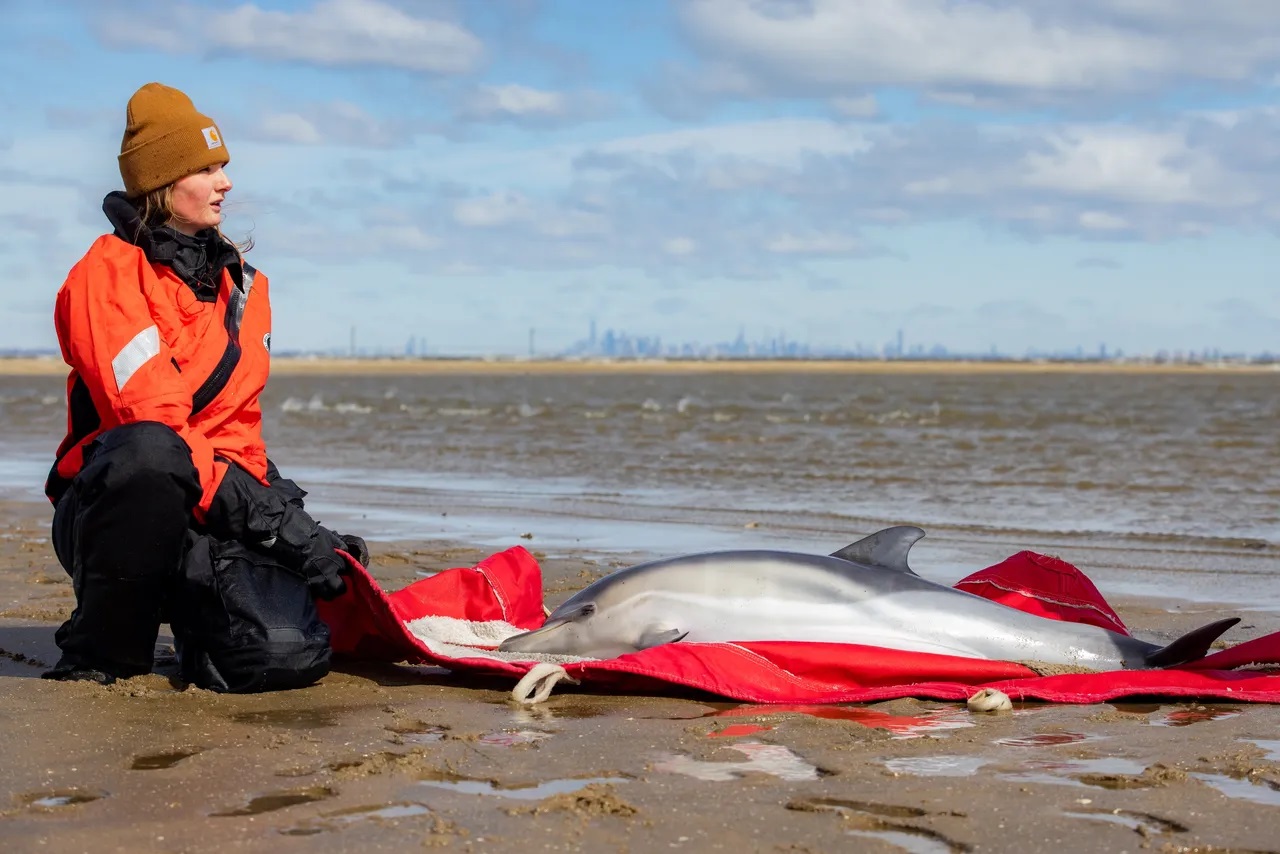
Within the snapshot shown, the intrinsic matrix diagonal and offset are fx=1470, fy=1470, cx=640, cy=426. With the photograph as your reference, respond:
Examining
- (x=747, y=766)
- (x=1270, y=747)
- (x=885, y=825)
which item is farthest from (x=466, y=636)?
(x=1270, y=747)

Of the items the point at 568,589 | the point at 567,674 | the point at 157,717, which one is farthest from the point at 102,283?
the point at 568,589

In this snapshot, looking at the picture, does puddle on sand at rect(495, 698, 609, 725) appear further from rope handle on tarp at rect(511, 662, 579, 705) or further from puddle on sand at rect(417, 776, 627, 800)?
puddle on sand at rect(417, 776, 627, 800)

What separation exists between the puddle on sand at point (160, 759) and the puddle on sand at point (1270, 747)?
3.27 meters

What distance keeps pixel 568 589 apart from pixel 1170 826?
505 centimetres

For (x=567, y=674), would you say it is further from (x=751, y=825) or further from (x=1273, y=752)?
(x=1273, y=752)

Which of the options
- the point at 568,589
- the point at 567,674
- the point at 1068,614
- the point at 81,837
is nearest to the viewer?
the point at 81,837

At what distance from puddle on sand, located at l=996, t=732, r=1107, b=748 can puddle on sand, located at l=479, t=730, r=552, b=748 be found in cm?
148

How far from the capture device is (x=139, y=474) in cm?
501

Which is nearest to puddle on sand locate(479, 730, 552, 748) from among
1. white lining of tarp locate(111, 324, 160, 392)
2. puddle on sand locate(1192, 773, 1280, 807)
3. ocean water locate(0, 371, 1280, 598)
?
white lining of tarp locate(111, 324, 160, 392)

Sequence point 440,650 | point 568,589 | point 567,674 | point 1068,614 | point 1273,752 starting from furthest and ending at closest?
point 568,589 < point 1068,614 < point 440,650 < point 567,674 < point 1273,752

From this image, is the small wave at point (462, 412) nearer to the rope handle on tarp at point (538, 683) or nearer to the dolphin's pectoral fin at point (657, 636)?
the dolphin's pectoral fin at point (657, 636)

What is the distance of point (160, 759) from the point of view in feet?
14.3

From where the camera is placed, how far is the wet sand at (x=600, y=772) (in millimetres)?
3627

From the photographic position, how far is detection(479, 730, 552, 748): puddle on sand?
4.66 meters
